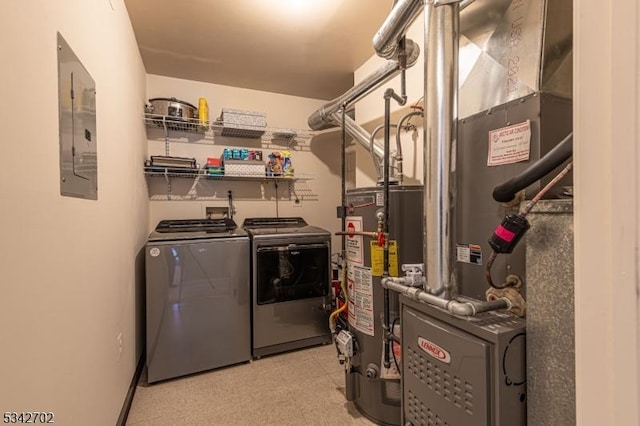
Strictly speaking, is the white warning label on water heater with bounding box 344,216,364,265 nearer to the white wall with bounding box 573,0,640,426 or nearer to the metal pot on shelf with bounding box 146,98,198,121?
the white wall with bounding box 573,0,640,426

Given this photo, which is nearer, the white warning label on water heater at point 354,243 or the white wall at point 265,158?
the white warning label on water heater at point 354,243

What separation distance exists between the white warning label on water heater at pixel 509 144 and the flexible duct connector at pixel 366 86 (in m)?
0.75

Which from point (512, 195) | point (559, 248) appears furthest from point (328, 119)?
point (559, 248)

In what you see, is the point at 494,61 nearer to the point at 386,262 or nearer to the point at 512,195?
the point at 512,195

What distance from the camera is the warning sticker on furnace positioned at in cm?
110

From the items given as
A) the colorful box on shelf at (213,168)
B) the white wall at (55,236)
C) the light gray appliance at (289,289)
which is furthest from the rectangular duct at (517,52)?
the colorful box on shelf at (213,168)

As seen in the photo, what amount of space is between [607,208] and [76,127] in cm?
148

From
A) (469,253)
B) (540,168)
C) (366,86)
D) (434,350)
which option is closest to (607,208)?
(540,168)

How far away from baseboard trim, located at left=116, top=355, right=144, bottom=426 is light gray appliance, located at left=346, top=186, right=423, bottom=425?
A: 1372mm

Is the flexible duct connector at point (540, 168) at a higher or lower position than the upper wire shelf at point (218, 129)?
lower

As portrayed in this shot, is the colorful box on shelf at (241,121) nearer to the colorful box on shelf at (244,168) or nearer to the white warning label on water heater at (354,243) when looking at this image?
the colorful box on shelf at (244,168)

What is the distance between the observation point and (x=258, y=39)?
7.29ft

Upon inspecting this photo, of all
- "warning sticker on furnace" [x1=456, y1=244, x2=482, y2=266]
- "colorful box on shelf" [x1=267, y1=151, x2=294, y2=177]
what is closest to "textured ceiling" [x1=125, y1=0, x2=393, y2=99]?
"colorful box on shelf" [x1=267, y1=151, x2=294, y2=177]

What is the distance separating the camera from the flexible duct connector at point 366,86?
62.2 inches
